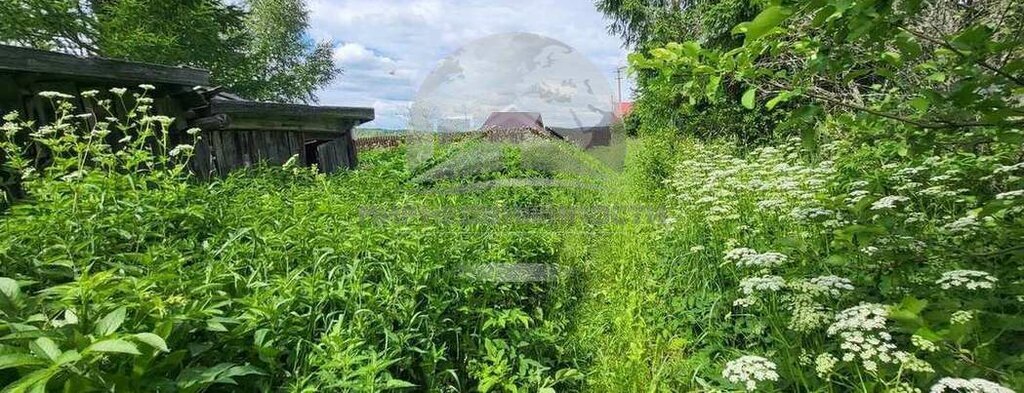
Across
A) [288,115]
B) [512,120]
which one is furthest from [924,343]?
[288,115]

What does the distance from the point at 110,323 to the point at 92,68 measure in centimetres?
377

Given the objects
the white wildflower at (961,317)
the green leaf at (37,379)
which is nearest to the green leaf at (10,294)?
the green leaf at (37,379)

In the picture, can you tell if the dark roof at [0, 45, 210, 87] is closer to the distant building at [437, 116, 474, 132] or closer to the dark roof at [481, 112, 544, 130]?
the distant building at [437, 116, 474, 132]

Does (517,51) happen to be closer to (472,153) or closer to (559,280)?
(472,153)

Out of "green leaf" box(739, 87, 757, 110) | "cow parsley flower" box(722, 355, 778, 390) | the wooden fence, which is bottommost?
"cow parsley flower" box(722, 355, 778, 390)

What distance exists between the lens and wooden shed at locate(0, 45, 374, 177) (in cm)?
360

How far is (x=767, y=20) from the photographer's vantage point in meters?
1.23

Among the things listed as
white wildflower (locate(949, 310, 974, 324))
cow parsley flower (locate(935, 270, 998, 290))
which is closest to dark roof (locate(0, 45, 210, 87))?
white wildflower (locate(949, 310, 974, 324))

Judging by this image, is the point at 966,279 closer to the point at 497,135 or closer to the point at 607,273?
the point at 607,273

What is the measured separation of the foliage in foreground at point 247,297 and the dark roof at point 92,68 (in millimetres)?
1048

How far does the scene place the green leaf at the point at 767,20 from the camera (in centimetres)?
120

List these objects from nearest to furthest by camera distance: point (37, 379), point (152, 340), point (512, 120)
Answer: point (37, 379), point (152, 340), point (512, 120)

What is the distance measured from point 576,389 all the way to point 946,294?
161 centimetres

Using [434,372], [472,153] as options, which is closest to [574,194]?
[472,153]
